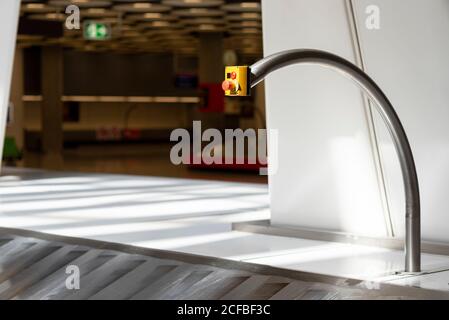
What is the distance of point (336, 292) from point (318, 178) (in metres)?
3.49

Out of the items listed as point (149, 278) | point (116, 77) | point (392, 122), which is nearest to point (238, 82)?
point (392, 122)

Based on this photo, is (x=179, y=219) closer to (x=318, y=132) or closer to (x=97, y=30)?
(x=318, y=132)

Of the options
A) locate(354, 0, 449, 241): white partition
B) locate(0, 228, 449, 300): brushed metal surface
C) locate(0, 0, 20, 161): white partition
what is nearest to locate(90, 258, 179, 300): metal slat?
locate(0, 228, 449, 300): brushed metal surface

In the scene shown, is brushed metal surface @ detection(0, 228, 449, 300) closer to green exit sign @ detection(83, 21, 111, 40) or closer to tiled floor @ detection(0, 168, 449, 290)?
tiled floor @ detection(0, 168, 449, 290)

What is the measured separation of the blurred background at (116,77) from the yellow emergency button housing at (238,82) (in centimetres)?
1554

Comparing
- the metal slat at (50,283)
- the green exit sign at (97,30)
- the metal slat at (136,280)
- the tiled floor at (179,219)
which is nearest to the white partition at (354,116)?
the tiled floor at (179,219)

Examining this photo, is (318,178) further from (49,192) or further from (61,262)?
(49,192)

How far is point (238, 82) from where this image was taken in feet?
19.4

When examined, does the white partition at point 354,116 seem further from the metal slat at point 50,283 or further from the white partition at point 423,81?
the metal slat at point 50,283

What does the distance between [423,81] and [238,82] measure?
3278mm

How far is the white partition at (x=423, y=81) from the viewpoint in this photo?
8383 millimetres

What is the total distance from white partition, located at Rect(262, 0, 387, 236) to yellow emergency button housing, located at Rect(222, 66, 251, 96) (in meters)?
3.61

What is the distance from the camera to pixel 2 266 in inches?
346
